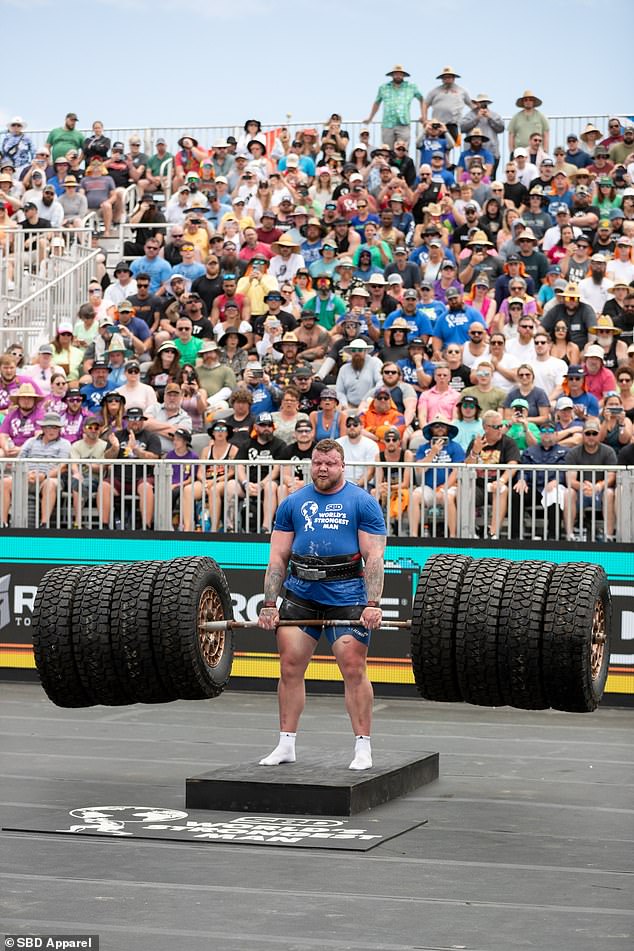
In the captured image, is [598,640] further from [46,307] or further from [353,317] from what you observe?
[46,307]

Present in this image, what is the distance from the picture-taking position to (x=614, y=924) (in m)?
6.51

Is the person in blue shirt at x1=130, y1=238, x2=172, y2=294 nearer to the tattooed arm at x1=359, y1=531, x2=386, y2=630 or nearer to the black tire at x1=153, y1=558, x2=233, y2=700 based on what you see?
the black tire at x1=153, y1=558, x2=233, y2=700

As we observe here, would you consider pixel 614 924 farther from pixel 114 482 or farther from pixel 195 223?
pixel 195 223

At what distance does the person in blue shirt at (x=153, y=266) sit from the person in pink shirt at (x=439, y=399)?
216 inches

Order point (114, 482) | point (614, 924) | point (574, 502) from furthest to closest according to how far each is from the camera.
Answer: point (114, 482) → point (574, 502) → point (614, 924)

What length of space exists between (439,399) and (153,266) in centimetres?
593

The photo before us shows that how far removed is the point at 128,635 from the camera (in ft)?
30.9

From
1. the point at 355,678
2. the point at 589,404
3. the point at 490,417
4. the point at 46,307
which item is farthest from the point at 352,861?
the point at 46,307

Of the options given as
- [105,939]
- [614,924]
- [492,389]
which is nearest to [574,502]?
[492,389]

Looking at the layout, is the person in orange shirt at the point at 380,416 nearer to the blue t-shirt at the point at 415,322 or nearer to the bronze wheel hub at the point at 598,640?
the blue t-shirt at the point at 415,322

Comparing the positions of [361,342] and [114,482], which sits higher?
[361,342]

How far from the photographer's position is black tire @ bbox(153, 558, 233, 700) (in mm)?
9336

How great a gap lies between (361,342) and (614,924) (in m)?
10.8

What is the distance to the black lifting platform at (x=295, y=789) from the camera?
8.73 m
